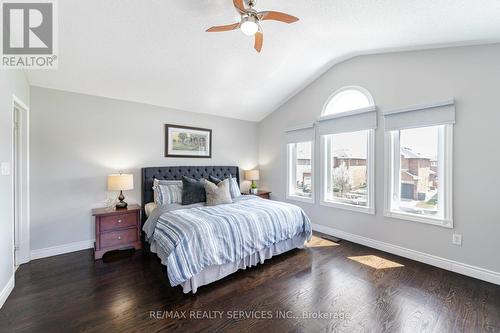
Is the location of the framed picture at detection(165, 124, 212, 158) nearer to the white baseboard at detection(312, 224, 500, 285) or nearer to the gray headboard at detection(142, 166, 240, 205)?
the gray headboard at detection(142, 166, 240, 205)

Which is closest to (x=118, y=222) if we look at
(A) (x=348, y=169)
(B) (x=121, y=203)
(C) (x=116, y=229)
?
(C) (x=116, y=229)

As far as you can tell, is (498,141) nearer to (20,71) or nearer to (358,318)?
(358,318)

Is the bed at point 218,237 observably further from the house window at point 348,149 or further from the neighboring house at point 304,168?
the neighboring house at point 304,168

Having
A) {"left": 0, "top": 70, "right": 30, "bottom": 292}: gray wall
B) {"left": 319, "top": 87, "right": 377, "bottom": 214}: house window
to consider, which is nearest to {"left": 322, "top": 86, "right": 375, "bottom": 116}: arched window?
{"left": 319, "top": 87, "right": 377, "bottom": 214}: house window

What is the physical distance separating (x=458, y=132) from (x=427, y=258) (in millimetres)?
1690

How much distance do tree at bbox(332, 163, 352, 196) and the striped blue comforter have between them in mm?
1166

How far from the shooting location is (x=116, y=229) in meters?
3.22

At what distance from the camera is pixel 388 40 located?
116 inches

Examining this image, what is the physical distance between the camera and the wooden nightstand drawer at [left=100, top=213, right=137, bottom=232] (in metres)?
3.12

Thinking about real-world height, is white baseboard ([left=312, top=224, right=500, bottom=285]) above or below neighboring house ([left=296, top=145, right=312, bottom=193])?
below

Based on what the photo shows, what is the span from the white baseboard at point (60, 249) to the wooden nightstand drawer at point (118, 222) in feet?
2.10

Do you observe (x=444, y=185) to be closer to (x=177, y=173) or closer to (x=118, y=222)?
(x=177, y=173)

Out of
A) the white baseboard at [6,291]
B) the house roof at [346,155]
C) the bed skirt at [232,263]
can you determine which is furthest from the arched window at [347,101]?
the white baseboard at [6,291]

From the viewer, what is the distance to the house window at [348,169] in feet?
12.1
